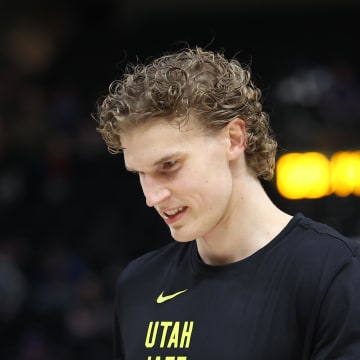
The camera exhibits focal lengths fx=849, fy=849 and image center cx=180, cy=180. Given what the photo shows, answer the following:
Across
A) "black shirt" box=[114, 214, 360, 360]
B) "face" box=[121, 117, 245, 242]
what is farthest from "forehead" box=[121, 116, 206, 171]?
"black shirt" box=[114, 214, 360, 360]

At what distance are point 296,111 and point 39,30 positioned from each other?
4.76 m

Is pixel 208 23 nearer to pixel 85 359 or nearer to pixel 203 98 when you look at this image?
pixel 85 359

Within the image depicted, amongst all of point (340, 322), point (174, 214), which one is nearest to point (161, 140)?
point (174, 214)

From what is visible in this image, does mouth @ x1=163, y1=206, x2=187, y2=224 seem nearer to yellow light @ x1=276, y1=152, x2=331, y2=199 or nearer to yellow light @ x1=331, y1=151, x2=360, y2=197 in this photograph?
yellow light @ x1=276, y1=152, x2=331, y2=199

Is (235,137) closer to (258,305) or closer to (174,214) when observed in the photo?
(174,214)

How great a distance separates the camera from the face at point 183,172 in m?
2.15

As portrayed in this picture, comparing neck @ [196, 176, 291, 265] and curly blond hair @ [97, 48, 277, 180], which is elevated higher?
curly blond hair @ [97, 48, 277, 180]

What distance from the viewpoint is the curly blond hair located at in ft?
7.13

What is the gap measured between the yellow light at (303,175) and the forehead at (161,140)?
16.7 feet

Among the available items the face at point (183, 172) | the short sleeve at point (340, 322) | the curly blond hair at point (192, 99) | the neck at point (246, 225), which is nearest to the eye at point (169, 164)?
the face at point (183, 172)

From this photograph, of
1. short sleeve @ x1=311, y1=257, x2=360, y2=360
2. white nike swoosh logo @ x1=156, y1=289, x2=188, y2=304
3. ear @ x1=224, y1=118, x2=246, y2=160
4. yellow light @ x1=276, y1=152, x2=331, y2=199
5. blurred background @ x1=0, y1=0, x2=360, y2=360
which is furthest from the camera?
blurred background @ x1=0, y1=0, x2=360, y2=360

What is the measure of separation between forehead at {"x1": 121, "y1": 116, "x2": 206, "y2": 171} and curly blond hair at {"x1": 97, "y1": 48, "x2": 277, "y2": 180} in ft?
0.07

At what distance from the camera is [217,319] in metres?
2.20

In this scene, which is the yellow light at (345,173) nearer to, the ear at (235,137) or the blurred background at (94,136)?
the blurred background at (94,136)
